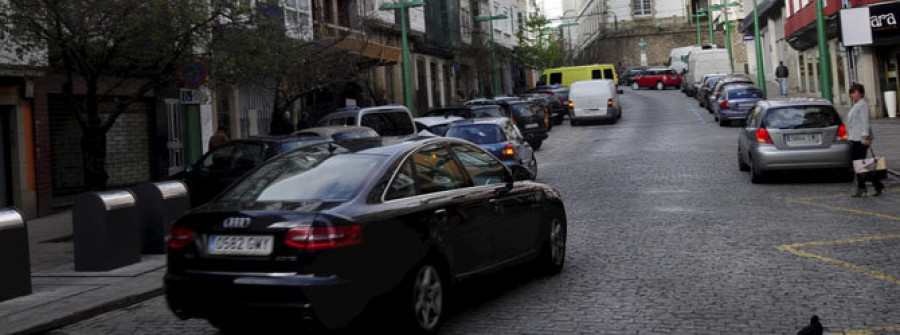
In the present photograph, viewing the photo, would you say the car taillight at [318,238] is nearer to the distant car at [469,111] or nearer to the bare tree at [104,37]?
the bare tree at [104,37]

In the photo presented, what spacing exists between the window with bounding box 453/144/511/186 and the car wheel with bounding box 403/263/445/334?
1145mm

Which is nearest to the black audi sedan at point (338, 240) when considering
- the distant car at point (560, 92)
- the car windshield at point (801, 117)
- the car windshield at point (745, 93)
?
the car windshield at point (801, 117)

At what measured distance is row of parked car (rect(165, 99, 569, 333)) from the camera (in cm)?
540

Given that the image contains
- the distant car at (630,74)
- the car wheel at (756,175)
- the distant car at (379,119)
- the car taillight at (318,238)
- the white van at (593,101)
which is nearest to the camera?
the car taillight at (318,238)

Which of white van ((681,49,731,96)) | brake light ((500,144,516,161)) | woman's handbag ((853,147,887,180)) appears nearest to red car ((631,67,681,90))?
white van ((681,49,731,96))

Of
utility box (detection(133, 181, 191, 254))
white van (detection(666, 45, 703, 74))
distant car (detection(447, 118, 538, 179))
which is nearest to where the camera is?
utility box (detection(133, 181, 191, 254))

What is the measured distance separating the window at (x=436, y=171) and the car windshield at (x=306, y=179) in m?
0.35

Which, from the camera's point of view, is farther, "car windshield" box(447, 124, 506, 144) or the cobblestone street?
"car windshield" box(447, 124, 506, 144)

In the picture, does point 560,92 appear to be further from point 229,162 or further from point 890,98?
point 229,162

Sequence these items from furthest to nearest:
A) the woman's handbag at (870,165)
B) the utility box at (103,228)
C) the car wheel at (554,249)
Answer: the woman's handbag at (870,165)
the utility box at (103,228)
the car wheel at (554,249)

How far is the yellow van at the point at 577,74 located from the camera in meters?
50.3

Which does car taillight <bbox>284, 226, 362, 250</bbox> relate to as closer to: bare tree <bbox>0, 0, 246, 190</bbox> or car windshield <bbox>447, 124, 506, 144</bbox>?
bare tree <bbox>0, 0, 246, 190</bbox>

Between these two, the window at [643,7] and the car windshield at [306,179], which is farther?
the window at [643,7]

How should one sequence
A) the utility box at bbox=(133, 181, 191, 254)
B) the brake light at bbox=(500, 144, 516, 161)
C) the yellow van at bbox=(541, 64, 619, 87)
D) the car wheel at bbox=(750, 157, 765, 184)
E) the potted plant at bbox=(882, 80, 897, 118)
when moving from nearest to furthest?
the utility box at bbox=(133, 181, 191, 254) → the car wheel at bbox=(750, 157, 765, 184) → the brake light at bbox=(500, 144, 516, 161) → the potted plant at bbox=(882, 80, 897, 118) → the yellow van at bbox=(541, 64, 619, 87)
